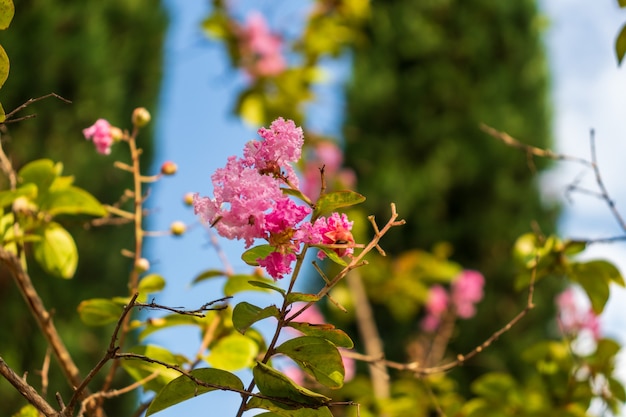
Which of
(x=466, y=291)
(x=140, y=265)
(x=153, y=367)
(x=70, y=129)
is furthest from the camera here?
(x=70, y=129)

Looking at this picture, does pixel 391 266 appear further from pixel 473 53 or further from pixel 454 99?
pixel 473 53

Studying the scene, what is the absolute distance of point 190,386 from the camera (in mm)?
610

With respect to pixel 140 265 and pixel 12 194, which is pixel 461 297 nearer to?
pixel 140 265

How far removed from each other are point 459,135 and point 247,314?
4.29 meters

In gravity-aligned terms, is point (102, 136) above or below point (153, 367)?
above

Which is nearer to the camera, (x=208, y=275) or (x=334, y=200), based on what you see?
(x=334, y=200)

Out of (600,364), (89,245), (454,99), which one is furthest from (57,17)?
(600,364)

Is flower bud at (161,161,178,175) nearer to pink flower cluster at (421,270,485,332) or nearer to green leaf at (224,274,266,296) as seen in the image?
green leaf at (224,274,266,296)

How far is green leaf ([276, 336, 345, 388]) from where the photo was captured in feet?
2.00

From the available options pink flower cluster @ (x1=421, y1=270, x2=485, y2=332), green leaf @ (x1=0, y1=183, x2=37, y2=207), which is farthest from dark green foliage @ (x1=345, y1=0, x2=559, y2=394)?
green leaf @ (x1=0, y1=183, x2=37, y2=207)

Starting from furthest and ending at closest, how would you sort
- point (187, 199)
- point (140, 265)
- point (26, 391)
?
point (187, 199) → point (140, 265) → point (26, 391)

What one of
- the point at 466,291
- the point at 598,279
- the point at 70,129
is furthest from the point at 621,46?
the point at 70,129

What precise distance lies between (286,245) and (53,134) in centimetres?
361

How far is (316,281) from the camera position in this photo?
4.67m
